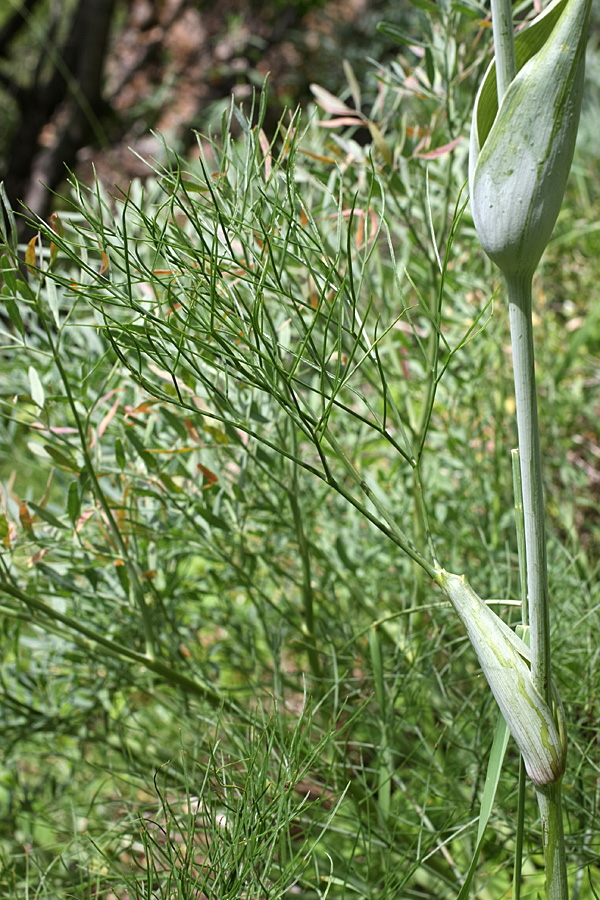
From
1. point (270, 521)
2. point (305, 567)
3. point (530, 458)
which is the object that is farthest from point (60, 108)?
point (530, 458)

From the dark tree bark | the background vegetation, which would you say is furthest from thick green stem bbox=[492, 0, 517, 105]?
the dark tree bark

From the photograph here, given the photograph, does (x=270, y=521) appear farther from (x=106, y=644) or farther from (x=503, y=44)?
(x=503, y=44)

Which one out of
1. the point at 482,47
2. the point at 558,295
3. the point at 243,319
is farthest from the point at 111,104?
the point at 243,319

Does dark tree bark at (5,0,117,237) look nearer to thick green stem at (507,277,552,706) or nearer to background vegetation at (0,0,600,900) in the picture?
background vegetation at (0,0,600,900)

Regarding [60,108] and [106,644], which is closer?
[106,644]

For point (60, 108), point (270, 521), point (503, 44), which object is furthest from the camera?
point (60, 108)

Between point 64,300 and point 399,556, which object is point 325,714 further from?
point 64,300
